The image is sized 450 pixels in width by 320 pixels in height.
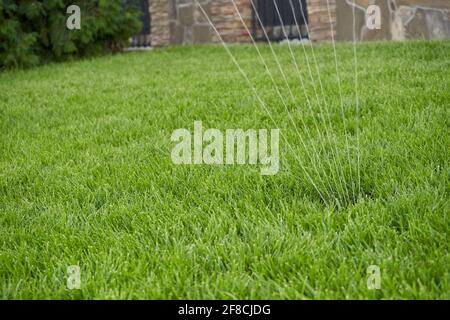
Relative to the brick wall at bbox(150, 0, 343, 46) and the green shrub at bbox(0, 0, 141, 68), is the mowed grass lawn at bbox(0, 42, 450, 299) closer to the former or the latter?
the green shrub at bbox(0, 0, 141, 68)

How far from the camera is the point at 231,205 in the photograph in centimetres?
185

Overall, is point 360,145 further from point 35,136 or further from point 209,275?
point 35,136

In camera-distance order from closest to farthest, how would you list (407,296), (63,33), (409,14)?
(407,296)
(409,14)
(63,33)

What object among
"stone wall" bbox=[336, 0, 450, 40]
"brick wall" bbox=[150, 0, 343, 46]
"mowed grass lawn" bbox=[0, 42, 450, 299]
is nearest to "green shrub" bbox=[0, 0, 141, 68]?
"brick wall" bbox=[150, 0, 343, 46]

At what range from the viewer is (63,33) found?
23.7 feet

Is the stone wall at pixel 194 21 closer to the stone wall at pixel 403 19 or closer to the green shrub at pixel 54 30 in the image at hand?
the green shrub at pixel 54 30

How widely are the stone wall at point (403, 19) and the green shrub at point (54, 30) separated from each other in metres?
3.60

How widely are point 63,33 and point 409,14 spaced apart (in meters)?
5.05

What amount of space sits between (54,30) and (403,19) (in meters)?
5.10

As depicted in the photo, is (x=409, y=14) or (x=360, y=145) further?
(x=409, y=14)

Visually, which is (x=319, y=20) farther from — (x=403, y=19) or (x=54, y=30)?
(x=54, y=30)

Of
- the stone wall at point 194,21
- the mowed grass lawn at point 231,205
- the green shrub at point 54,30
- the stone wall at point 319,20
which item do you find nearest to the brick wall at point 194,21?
the stone wall at point 194,21
